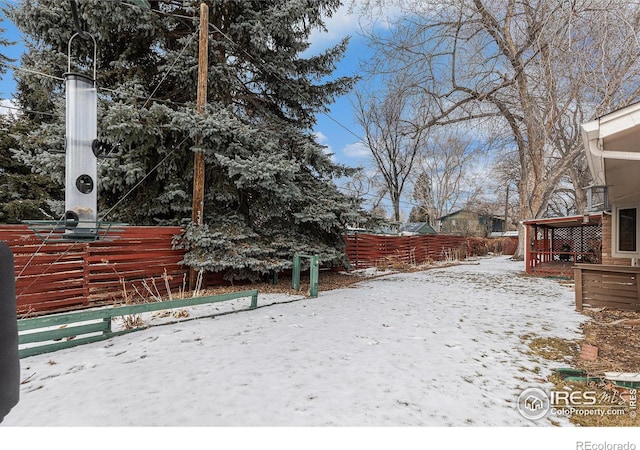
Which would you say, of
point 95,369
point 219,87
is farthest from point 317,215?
point 95,369

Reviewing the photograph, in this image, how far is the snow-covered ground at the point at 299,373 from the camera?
1.95m

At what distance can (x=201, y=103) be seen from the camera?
589 cm

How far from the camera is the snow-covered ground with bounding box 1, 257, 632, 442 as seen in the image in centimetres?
195

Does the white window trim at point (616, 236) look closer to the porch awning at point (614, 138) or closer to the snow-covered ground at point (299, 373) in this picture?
the porch awning at point (614, 138)

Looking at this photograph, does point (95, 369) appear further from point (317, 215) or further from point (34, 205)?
point (34, 205)

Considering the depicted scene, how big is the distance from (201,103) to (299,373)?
17.7 feet

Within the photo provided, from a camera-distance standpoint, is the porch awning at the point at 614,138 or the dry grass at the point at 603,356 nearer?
the dry grass at the point at 603,356

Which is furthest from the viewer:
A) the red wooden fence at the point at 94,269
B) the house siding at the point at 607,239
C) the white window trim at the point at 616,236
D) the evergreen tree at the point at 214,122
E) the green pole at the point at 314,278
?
the house siding at the point at 607,239

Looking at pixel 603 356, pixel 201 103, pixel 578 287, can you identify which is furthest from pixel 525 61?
pixel 201 103

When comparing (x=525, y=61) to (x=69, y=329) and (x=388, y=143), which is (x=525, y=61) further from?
(x=69, y=329)

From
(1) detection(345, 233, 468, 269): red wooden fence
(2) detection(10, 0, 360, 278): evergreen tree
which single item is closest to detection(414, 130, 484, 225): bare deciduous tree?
(1) detection(345, 233, 468, 269): red wooden fence

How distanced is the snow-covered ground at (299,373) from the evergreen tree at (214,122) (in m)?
2.47

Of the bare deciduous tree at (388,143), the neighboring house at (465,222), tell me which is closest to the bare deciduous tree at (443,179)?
the bare deciduous tree at (388,143)

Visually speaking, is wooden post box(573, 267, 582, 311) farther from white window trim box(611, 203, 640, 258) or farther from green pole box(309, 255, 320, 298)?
green pole box(309, 255, 320, 298)
